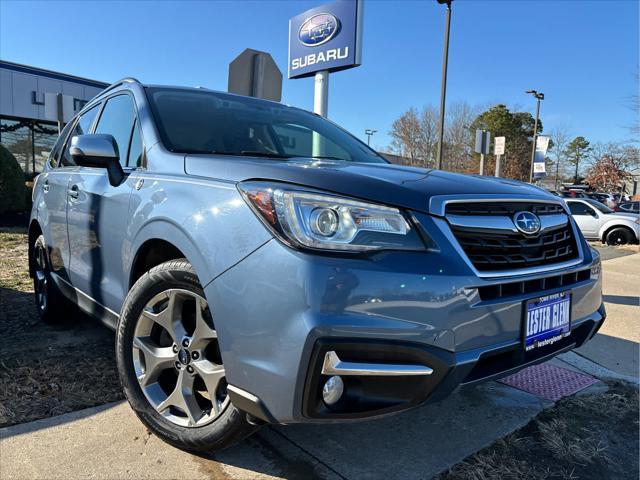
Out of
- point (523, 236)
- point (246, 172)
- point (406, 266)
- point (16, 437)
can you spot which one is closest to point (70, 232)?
point (16, 437)

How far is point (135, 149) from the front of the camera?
2.82m

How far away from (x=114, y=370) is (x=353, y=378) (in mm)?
2049

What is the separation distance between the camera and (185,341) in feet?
7.08

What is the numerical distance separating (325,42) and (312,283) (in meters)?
7.19

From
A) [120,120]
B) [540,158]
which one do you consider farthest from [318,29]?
[540,158]

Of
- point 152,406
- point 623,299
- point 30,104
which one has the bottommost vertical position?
point 623,299

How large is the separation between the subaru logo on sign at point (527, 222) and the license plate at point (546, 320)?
0.92ft

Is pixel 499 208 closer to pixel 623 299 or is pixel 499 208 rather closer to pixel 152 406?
pixel 152 406

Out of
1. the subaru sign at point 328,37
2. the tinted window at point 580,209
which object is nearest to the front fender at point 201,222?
the subaru sign at point 328,37

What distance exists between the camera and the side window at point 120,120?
9.77 feet

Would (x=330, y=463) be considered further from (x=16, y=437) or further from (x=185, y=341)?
(x=16, y=437)

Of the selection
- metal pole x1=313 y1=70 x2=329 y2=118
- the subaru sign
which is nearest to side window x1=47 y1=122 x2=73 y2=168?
metal pole x1=313 y1=70 x2=329 y2=118

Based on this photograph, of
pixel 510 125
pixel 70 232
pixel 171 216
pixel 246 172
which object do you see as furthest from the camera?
pixel 510 125

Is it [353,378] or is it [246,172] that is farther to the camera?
[246,172]
